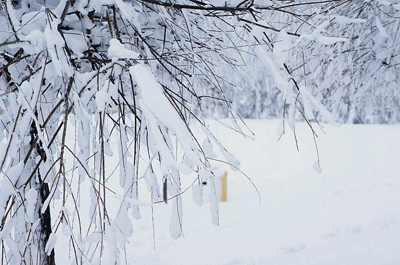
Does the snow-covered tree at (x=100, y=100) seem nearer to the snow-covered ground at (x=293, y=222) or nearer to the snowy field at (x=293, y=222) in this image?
the snowy field at (x=293, y=222)

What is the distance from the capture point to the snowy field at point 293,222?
14.9ft

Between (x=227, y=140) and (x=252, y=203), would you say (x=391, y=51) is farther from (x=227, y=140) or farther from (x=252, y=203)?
(x=227, y=140)

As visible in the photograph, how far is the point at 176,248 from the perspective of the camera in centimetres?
502

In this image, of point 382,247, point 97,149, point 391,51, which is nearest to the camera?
point 97,149

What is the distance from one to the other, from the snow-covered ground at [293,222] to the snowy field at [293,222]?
0.01m

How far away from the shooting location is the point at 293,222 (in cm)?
594

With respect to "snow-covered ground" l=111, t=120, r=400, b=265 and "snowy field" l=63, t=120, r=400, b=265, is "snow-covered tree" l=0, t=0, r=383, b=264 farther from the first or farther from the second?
"snow-covered ground" l=111, t=120, r=400, b=265

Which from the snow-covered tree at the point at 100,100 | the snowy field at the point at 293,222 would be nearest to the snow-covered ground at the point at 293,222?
the snowy field at the point at 293,222

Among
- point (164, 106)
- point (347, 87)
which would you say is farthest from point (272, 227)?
point (164, 106)

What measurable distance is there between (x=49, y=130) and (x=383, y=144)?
14986mm

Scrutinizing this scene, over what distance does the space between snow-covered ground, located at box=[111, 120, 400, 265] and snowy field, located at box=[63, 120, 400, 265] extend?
0.01m

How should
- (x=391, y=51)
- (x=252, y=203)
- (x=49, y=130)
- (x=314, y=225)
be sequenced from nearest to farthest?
(x=49, y=130), (x=391, y=51), (x=314, y=225), (x=252, y=203)

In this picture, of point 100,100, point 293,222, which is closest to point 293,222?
point 293,222

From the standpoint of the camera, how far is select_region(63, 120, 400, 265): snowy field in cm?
455
